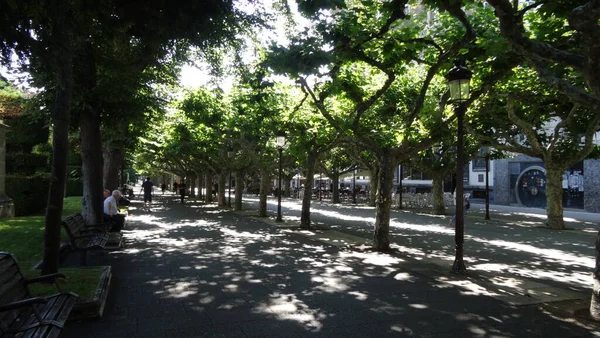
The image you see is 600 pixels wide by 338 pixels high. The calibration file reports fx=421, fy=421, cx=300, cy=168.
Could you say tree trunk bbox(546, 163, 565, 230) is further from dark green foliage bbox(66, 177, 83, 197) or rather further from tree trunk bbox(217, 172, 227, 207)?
dark green foliage bbox(66, 177, 83, 197)

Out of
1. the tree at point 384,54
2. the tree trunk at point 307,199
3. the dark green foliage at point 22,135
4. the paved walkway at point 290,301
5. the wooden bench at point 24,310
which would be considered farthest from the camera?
the dark green foliage at point 22,135

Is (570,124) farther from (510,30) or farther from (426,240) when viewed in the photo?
(510,30)

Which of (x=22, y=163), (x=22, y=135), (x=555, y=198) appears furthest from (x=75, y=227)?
(x=555, y=198)

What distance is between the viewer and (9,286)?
12.9ft

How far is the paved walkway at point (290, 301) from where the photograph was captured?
14.8 ft

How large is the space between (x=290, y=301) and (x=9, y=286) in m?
3.11

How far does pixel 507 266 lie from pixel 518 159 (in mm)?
25504

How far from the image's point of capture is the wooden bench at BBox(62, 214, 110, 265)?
23.1 feet

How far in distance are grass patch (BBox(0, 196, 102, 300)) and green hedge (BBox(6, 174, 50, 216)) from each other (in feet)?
7.42

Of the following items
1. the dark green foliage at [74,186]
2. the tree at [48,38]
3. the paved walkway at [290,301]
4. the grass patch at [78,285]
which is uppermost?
the tree at [48,38]

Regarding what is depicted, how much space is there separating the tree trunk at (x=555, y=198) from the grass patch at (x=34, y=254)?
1622 centimetres

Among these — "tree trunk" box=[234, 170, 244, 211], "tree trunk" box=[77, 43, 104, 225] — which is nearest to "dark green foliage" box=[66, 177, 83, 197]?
"tree trunk" box=[234, 170, 244, 211]

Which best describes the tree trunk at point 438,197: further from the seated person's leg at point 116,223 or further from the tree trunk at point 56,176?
the tree trunk at point 56,176

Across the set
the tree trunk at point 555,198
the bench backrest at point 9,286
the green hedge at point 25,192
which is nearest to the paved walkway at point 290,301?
the bench backrest at point 9,286
